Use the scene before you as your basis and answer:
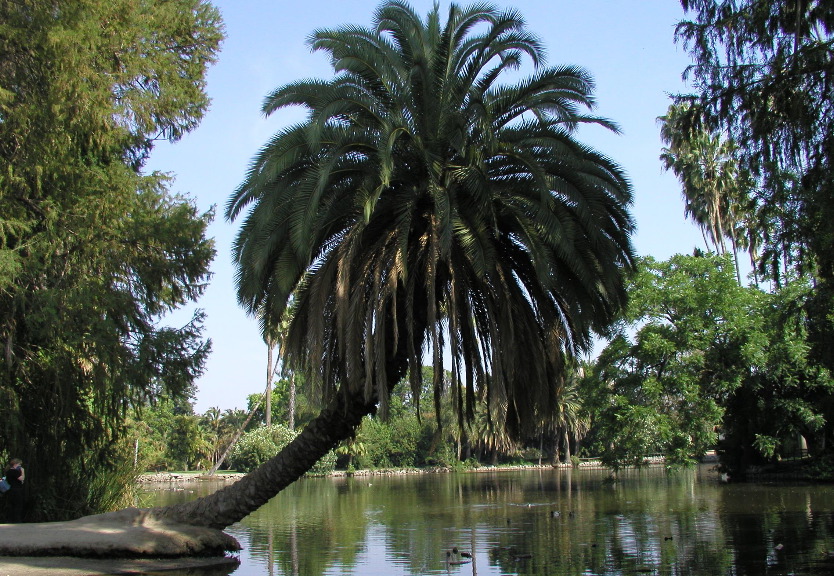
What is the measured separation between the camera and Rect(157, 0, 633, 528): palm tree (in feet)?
42.9

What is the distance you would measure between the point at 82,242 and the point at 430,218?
9311 mm

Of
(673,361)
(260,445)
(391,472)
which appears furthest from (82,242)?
(391,472)

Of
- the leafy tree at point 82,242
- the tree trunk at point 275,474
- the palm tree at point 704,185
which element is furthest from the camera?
the palm tree at point 704,185

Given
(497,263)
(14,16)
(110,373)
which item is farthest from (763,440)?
(14,16)

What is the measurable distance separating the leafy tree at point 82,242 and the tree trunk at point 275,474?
3826 millimetres

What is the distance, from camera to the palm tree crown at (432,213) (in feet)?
43.0

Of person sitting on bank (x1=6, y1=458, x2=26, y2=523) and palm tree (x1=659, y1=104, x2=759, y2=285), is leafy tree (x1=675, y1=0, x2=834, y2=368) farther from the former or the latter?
palm tree (x1=659, y1=104, x2=759, y2=285)

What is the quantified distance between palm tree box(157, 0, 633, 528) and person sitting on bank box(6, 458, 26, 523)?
6223 mm

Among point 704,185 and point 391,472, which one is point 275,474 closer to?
point 704,185

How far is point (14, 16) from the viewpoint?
1709 centimetres

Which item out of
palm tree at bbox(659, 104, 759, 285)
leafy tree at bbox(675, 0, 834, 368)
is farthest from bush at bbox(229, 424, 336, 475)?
leafy tree at bbox(675, 0, 834, 368)

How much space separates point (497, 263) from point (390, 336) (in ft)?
8.25

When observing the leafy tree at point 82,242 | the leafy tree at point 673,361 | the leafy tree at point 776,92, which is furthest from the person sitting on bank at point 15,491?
the leafy tree at point 673,361

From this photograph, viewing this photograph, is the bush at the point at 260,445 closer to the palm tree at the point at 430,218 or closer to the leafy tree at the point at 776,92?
the palm tree at the point at 430,218
